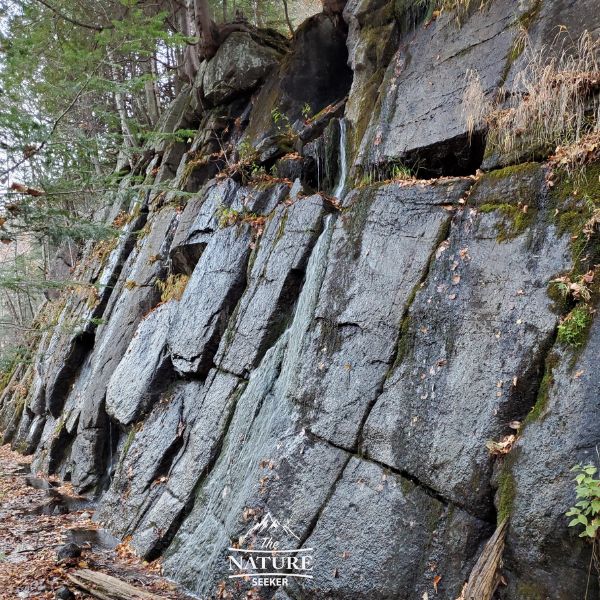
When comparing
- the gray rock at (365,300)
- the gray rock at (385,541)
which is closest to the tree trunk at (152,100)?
the gray rock at (365,300)

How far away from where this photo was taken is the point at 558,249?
4.38 metres

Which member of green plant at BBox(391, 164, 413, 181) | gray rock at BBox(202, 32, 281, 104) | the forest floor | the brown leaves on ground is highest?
gray rock at BBox(202, 32, 281, 104)

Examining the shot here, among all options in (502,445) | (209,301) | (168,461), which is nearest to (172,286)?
(209,301)

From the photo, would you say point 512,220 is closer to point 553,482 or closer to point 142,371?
point 553,482

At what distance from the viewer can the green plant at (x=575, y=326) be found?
3.88 metres

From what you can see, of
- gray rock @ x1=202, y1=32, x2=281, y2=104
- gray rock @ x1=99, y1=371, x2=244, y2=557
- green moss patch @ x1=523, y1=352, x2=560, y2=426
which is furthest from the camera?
gray rock @ x1=202, y1=32, x2=281, y2=104

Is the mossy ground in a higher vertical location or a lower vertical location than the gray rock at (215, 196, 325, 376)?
lower

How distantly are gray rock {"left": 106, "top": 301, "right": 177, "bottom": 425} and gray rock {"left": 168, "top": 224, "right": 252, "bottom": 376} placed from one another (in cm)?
45

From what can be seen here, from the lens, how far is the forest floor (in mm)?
5539

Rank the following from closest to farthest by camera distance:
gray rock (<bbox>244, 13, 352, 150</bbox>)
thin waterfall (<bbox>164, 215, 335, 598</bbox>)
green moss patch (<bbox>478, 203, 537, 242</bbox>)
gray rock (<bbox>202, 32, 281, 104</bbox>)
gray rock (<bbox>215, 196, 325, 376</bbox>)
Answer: green moss patch (<bbox>478, 203, 537, 242</bbox>), thin waterfall (<bbox>164, 215, 335, 598</bbox>), gray rock (<bbox>215, 196, 325, 376</bbox>), gray rock (<bbox>244, 13, 352, 150</bbox>), gray rock (<bbox>202, 32, 281, 104</bbox>)

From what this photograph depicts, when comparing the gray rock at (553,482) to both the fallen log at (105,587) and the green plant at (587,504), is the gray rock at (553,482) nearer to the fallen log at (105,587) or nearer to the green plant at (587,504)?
the green plant at (587,504)

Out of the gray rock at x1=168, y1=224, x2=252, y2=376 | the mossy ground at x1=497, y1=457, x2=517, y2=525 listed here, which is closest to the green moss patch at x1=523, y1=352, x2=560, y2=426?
the mossy ground at x1=497, y1=457, x2=517, y2=525

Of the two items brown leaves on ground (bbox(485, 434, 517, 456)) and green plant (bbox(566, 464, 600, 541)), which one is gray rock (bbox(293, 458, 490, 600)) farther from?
green plant (bbox(566, 464, 600, 541))

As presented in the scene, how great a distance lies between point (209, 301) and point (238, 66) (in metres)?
6.28
